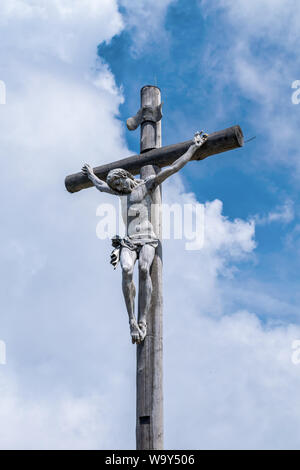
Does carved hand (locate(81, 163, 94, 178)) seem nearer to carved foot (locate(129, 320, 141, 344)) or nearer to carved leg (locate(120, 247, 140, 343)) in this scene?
carved leg (locate(120, 247, 140, 343))

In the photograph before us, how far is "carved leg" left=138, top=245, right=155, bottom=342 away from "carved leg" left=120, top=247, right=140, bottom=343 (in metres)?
0.08

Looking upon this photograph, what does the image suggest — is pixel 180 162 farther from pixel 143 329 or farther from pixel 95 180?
pixel 143 329

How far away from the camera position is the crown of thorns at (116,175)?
7687 mm

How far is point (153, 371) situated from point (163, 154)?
8.73ft

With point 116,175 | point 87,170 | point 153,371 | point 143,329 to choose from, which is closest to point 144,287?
point 143,329

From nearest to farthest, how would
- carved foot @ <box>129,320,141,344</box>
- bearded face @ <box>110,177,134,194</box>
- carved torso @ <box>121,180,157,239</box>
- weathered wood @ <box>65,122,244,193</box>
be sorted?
carved foot @ <box>129,320,141,344</box> → carved torso @ <box>121,180,157,239</box> → weathered wood @ <box>65,122,244,193</box> → bearded face @ <box>110,177,134,194</box>

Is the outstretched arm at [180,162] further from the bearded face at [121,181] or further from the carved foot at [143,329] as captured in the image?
the carved foot at [143,329]

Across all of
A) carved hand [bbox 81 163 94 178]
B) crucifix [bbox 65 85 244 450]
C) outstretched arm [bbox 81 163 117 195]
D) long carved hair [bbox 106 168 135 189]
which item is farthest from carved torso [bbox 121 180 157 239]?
carved hand [bbox 81 163 94 178]

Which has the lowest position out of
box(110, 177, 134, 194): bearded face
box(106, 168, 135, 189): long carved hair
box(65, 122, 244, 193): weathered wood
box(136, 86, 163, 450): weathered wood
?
box(136, 86, 163, 450): weathered wood

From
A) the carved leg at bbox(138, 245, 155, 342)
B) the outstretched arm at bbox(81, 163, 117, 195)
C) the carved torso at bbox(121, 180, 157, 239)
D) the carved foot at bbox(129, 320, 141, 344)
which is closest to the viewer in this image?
the carved foot at bbox(129, 320, 141, 344)

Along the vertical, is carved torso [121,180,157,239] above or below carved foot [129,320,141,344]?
above

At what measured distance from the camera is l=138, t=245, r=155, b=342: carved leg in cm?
703

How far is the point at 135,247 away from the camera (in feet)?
23.9
